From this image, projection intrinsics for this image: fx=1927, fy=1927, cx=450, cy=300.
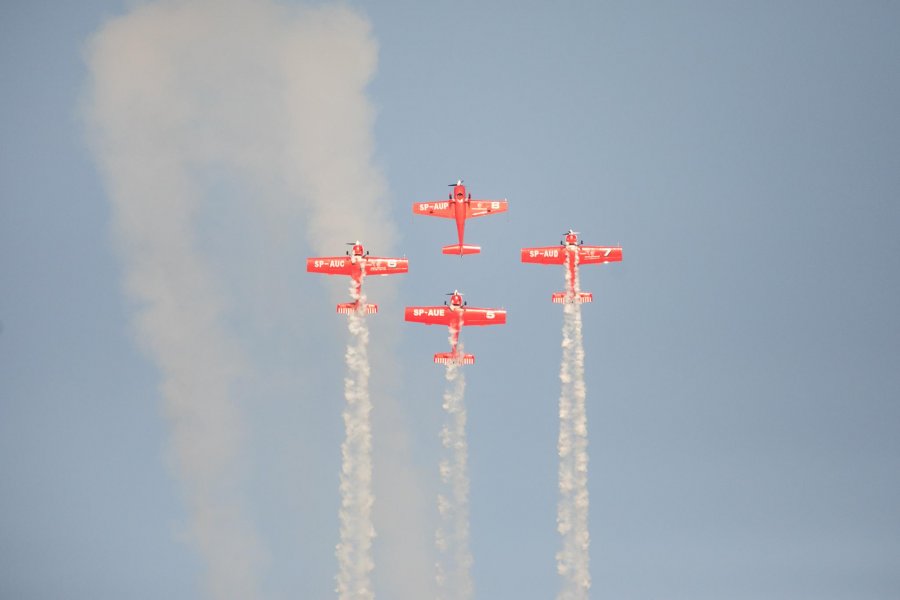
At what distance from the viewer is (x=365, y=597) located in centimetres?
8094

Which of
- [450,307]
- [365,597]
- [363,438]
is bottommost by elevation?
[365,597]

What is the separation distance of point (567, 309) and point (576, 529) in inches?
375

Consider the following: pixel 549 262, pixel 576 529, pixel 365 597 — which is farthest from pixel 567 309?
pixel 365 597

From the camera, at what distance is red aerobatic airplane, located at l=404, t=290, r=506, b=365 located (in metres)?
82.3

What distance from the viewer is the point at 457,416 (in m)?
85.0

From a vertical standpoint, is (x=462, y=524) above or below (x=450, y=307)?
below

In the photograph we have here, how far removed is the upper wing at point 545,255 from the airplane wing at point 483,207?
8.82 feet

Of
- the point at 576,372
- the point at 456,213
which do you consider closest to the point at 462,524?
the point at 576,372

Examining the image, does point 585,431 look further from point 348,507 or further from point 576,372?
point 348,507

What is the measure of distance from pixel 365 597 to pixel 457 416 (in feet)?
30.4

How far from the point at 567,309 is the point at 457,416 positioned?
6.82 meters

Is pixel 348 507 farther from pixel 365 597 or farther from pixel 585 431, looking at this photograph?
pixel 585 431

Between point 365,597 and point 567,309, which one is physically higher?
point 567,309

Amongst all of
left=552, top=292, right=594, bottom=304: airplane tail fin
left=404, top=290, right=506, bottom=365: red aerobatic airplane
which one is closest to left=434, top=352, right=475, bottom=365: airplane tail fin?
left=404, top=290, right=506, bottom=365: red aerobatic airplane
